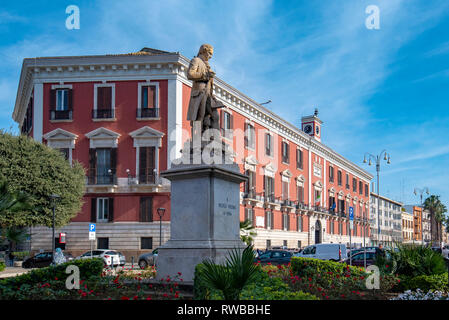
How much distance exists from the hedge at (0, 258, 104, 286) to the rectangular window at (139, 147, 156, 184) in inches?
1030

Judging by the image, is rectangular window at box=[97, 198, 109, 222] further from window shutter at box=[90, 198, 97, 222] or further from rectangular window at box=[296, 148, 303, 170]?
rectangular window at box=[296, 148, 303, 170]

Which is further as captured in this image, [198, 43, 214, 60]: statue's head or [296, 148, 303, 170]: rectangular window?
[296, 148, 303, 170]: rectangular window

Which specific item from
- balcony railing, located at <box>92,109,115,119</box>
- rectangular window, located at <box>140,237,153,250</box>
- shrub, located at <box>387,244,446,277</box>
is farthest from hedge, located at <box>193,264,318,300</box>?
balcony railing, located at <box>92,109,115,119</box>

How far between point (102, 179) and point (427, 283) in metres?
30.5

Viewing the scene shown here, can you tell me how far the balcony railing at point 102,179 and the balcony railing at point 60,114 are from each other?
5.05 meters

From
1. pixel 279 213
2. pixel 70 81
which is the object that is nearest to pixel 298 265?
pixel 70 81

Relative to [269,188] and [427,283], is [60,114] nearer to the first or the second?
[269,188]

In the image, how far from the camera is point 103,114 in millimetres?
39031

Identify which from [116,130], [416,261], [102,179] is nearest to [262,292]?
[416,261]

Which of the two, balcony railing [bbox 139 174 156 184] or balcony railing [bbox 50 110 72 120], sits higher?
balcony railing [bbox 50 110 72 120]

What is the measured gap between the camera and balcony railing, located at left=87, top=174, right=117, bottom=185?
125 feet
